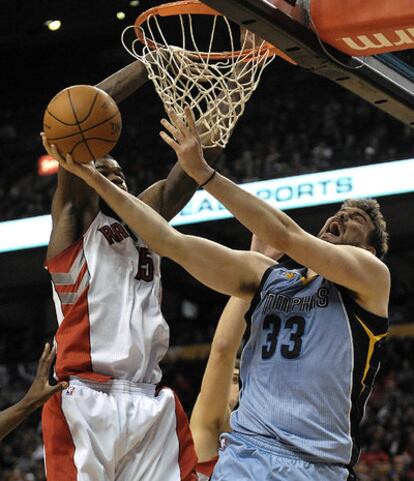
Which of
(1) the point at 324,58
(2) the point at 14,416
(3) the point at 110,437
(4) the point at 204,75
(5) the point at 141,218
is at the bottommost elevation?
(3) the point at 110,437

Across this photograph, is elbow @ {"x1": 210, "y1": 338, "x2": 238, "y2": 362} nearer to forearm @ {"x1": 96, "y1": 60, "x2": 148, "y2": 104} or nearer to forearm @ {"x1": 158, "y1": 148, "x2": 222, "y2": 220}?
forearm @ {"x1": 158, "y1": 148, "x2": 222, "y2": 220}

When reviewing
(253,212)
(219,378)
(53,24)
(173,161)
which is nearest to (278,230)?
(253,212)

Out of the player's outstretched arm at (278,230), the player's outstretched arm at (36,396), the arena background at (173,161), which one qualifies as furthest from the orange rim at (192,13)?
the arena background at (173,161)

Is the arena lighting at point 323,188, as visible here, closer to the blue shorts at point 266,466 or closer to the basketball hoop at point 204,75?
the basketball hoop at point 204,75

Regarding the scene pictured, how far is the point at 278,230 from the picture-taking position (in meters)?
3.03

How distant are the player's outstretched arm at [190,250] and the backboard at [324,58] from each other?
2.20 ft

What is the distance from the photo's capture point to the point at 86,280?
3.80 metres

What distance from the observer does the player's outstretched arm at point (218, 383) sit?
3.86 meters

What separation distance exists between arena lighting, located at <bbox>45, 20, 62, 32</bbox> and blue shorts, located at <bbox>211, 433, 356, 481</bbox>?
11550 mm

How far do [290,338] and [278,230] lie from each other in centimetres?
36

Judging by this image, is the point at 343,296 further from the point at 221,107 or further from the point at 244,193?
the point at 221,107

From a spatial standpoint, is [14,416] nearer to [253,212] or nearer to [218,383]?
[218,383]

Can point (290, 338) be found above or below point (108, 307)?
below

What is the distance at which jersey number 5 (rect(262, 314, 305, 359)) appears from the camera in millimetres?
A: 3143
